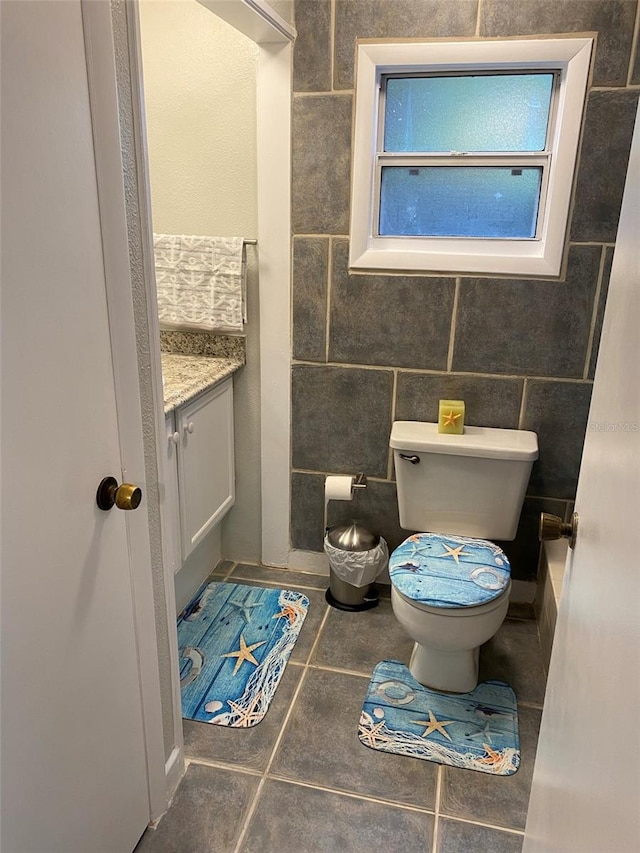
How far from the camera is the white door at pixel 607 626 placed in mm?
671

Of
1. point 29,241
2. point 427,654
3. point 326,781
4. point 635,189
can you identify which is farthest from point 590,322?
point 29,241

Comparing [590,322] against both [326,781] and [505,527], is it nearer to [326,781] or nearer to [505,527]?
[505,527]

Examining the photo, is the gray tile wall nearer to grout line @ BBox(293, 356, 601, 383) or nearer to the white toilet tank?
grout line @ BBox(293, 356, 601, 383)

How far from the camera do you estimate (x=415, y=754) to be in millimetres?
1798

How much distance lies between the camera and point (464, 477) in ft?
7.11

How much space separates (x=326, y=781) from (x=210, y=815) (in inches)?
12.2

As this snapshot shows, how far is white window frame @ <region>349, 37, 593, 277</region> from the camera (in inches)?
76.4

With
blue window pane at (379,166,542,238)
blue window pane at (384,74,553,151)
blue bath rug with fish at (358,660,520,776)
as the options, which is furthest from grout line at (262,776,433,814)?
blue window pane at (384,74,553,151)

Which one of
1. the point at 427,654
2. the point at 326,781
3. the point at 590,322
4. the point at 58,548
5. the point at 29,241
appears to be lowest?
the point at 326,781

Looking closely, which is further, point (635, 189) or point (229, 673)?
point (229, 673)

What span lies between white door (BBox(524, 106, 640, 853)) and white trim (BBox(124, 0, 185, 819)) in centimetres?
84

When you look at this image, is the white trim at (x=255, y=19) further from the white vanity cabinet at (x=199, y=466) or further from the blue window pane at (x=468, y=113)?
the white vanity cabinet at (x=199, y=466)

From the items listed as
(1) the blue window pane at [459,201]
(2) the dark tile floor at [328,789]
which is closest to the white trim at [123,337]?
(2) the dark tile floor at [328,789]

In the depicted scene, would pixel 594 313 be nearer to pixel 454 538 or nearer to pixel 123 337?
pixel 454 538
